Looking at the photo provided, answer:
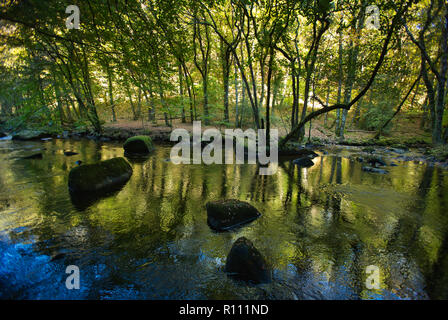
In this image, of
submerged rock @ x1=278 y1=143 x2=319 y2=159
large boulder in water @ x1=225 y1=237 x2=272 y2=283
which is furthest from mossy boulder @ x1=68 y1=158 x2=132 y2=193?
submerged rock @ x1=278 y1=143 x2=319 y2=159

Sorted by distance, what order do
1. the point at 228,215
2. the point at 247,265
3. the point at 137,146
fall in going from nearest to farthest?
the point at 247,265, the point at 228,215, the point at 137,146

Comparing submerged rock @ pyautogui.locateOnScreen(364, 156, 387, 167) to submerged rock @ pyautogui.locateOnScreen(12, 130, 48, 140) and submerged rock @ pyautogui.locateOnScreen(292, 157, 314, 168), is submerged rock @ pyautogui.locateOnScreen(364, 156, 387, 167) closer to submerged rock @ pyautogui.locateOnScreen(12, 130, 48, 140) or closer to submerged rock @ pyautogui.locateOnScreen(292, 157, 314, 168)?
submerged rock @ pyautogui.locateOnScreen(292, 157, 314, 168)

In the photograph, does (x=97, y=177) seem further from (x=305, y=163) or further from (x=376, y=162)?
(x=376, y=162)

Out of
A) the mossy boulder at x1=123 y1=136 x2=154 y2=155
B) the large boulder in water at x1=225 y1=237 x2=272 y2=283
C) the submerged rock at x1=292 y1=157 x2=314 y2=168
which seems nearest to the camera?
the large boulder in water at x1=225 y1=237 x2=272 y2=283

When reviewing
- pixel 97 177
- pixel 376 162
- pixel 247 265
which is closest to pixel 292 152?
pixel 376 162

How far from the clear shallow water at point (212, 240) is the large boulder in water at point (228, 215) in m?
0.23

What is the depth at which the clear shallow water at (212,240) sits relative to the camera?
2854mm

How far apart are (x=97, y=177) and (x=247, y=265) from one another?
573 cm

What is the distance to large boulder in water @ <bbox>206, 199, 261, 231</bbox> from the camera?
4467mm

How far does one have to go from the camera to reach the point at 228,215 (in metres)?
4.54

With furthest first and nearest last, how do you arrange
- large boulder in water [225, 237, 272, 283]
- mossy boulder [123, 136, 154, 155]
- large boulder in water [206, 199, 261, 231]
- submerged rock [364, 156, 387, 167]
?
1. mossy boulder [123, 136, 154, 155]
2. submerged rock [364, 156, 387, 167]
3. large boulder in water [206, 199, 261, 231]
4. large boulder in water [225, 237, 272, 283]

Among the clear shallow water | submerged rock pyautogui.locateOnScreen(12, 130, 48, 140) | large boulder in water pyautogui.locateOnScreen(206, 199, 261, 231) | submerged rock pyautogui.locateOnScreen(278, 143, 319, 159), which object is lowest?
the clear shallow water

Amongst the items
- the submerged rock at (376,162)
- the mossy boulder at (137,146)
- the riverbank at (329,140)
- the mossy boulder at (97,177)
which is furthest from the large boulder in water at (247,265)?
the riverbank at (329,140)

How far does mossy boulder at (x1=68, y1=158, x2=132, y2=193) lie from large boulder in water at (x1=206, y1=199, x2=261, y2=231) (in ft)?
13.1
